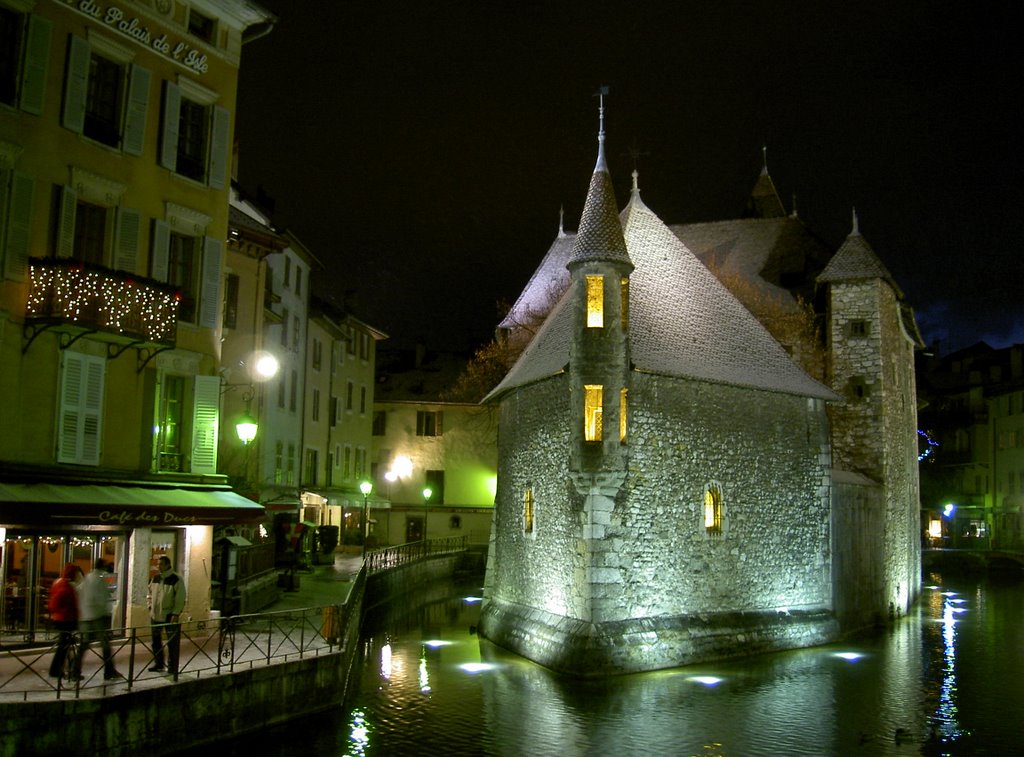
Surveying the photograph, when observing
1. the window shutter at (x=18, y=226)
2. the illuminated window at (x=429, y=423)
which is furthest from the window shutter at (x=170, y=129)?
the illuminated window at (x=429, y=423)

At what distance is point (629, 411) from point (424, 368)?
34045mm

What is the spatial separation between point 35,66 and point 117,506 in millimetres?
6966

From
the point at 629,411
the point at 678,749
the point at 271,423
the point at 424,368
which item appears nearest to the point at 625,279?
the point at 629,411

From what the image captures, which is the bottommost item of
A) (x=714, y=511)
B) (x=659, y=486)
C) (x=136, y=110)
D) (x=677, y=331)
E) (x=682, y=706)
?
(x=682, y=706)

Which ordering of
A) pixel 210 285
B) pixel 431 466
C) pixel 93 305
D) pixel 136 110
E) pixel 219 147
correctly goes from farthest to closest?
pixel 431 466
pixel 219 147
pixel 210 285
pixel 136 110
pixel 93 305

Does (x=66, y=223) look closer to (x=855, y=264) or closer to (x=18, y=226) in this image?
(x=18, y=226)

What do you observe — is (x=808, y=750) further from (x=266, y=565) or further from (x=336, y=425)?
(x=336, y=425)

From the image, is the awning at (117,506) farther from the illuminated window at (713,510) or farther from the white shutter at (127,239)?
the illuminated window at (713,510)

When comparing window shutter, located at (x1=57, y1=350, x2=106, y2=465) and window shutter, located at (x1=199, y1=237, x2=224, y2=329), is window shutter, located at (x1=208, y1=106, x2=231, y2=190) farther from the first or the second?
window shutter, located at (x1=57, y1=350, x2=106, y2=465)

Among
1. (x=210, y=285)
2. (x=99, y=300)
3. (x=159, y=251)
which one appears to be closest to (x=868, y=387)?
(x=210, y=285)

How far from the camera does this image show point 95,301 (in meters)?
15.4

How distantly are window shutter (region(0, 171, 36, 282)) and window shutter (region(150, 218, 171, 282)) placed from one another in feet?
7.54

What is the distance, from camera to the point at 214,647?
15891 mm

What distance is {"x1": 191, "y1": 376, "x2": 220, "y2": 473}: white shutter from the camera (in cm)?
1781
